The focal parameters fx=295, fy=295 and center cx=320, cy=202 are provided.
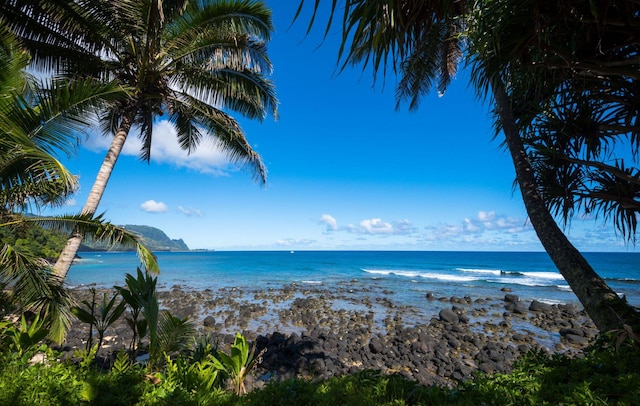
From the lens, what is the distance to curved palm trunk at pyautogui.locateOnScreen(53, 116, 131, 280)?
222 inches

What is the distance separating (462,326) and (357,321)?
426cm

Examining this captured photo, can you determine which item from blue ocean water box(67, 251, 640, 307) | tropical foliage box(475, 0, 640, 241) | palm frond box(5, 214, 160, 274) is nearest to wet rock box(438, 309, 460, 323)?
blue ocean water box(67, 251, 640, 307)

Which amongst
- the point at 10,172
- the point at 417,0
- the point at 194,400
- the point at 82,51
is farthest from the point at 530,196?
the point at 82,51

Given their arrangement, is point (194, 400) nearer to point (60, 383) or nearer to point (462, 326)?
point (60, 383)

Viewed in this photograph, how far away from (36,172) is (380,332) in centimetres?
1099

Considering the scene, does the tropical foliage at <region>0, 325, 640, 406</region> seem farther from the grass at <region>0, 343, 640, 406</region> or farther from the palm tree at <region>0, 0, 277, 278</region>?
the palm tree at <region>0, 0, 277, 278</region>

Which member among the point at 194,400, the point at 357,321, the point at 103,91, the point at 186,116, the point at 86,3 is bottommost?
the point at 357,321

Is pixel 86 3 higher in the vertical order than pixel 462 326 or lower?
higher

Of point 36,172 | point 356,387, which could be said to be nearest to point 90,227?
point 36,172

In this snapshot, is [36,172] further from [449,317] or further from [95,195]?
[449,317]

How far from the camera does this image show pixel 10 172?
454 centimetres

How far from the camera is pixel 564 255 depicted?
11.8ft

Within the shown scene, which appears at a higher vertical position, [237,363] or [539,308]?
[237,363]

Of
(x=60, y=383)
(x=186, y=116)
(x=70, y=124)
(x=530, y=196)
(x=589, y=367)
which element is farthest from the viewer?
(x=186, y=116)
